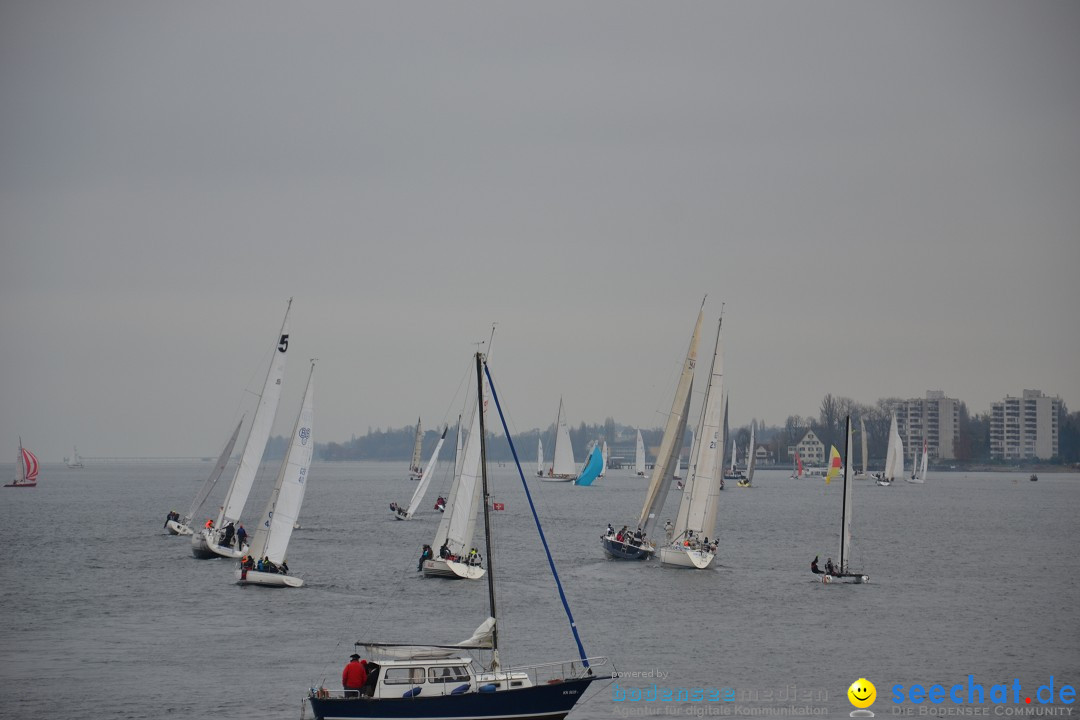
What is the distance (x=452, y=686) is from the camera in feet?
104

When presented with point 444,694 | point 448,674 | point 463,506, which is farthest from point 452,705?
point 463,506

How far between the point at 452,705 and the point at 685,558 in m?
38.7

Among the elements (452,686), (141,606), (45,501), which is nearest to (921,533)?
(141,606)

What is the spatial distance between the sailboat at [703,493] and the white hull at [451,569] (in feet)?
41.4

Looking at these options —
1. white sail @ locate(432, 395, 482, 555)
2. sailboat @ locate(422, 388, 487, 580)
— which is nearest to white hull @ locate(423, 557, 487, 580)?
sailboat @ locate(422, 388, 487, 580)

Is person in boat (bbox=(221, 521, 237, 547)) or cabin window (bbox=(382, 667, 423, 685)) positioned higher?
person in boat (bbox=(221, 521, 237, 547))

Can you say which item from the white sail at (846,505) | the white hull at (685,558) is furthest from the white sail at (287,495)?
the white sail at (846,505)

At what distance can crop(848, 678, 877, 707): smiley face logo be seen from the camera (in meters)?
37.6

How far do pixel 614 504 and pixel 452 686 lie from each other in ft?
392

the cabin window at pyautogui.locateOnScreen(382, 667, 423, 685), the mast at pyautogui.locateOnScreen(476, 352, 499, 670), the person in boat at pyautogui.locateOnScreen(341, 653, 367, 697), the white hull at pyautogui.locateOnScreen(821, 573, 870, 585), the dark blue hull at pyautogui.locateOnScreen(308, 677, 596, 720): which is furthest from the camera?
the white hull at pyautogui.locateOnScreen(821, 573, 870, 585)

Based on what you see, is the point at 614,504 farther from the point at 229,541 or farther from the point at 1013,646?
the point at 1013,646

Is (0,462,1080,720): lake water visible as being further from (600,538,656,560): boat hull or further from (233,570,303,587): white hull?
(600,538,656,560): boat hull

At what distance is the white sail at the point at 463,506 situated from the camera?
63469 millimetres

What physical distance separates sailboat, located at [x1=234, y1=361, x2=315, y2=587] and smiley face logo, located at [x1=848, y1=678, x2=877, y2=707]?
100 feet
